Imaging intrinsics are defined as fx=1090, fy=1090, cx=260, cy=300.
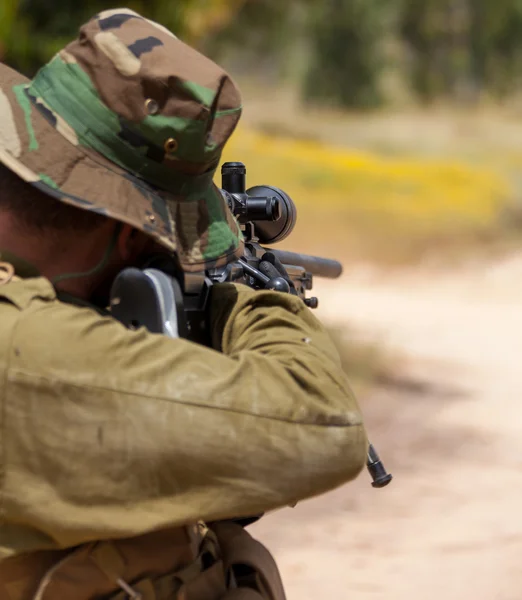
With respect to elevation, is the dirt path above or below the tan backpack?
above

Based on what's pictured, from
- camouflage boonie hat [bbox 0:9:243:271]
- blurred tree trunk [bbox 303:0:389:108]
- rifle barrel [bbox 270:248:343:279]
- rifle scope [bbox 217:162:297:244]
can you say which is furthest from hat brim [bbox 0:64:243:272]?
blurred tree trunk [bbox 303:0:389:108]

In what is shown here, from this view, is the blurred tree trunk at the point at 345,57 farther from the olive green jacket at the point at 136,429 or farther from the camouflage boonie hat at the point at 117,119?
the olive green jacket at the point at 136,429

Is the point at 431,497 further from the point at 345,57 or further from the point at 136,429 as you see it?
the point at 345,57

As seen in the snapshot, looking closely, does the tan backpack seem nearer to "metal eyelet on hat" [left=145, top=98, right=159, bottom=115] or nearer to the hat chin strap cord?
the hat chin strap cord

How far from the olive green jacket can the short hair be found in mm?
87

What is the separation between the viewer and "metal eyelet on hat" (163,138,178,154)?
1493 millimetres

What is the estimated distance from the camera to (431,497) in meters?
5.71

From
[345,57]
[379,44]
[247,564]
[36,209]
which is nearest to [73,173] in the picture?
[36,209]

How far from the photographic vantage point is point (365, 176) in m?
17.0

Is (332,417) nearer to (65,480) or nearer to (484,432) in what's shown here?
(65,480)

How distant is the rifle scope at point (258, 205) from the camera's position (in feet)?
7.34

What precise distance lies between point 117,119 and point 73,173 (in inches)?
3.7

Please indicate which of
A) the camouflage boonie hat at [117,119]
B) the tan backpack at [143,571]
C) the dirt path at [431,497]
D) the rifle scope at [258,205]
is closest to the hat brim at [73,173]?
the camouflage boonie hat at [117,119]

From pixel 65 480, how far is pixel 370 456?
34.9 inches
